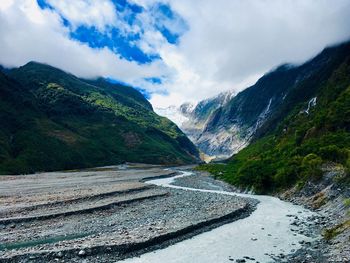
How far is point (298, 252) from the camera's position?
31562 millimetres

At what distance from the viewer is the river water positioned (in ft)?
101

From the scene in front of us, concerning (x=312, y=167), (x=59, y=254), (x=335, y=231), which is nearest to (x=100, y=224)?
(x=59, y=254)

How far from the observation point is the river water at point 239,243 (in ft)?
101

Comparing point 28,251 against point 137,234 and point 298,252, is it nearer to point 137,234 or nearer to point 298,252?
point 137,234

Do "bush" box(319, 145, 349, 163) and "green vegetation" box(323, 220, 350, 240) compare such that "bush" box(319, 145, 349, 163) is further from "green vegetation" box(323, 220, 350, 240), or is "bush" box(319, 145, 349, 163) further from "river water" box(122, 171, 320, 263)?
"green vegetation" box(323, 220, 350, 240)

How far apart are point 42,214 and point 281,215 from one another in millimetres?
32874

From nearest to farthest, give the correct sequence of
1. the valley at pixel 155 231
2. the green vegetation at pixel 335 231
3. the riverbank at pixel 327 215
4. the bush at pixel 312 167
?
1. the riverbank at pixel 327 215
2. the valley at pixel 155 231
3. the green vegetation at pixel 335 231
4. the bush at pixel 312 167

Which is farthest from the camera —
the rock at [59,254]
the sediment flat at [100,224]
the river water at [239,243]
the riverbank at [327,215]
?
the river water at [239,243]

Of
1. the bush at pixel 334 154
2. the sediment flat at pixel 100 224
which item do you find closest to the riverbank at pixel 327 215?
the bush at pixel 334 154

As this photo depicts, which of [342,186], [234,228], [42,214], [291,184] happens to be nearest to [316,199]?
[342,186]

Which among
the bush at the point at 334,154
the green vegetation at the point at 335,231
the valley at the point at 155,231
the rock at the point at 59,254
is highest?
the bush at the point at 334,154

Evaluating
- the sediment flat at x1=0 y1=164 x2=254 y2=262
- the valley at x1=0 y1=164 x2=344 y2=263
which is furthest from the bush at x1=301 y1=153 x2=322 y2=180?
the sediment flat at x1=0 y1=164 x2=254 y2=262

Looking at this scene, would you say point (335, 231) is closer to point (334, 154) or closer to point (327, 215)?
point (327, 215)

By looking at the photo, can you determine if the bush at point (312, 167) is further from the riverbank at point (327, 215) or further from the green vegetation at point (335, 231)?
the green vegetation at point (335, 231)
